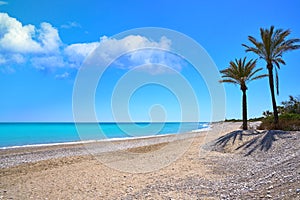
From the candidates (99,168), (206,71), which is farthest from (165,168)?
(206,71)

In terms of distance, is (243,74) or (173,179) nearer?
(173,179)

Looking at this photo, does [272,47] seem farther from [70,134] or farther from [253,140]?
[70,134]

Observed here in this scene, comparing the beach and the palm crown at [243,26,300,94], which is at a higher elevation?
the palm crown at [243,26,300,94]

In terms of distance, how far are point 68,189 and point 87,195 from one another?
952mm

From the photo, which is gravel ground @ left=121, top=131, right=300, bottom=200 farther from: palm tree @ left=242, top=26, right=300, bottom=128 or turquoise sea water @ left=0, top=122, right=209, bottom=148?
turquoise sea water @ left=0, top=122, right=209, bottom=148

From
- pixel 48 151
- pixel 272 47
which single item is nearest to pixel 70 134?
pixel 48 151

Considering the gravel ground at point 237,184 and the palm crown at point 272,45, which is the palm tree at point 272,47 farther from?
the gravel ground at point 237,184

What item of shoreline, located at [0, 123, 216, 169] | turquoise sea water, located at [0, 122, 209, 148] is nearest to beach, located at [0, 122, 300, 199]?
shoreline, located at [0, 123, 216, 169]

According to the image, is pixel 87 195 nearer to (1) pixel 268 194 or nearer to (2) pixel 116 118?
(1) pixel 268 194

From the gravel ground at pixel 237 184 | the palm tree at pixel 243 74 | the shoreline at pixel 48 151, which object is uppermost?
the palm tree at pixel 243 74

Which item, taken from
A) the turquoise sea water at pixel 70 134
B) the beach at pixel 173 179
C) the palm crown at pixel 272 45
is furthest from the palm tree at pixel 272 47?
the turquoise sea water at pixel 70 134

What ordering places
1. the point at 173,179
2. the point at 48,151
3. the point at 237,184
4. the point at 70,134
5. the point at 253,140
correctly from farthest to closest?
the point at 70,134 < the point at 48,151 < the point at 253,140 < the point at 173,179 < the point at 237,184

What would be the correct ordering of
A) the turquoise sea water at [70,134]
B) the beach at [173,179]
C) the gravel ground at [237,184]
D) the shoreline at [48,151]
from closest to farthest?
the gravel ground at [237,184]
the beach at [173,179]
the shoreline at [48,151]
the turquoise sea water at [70,134]

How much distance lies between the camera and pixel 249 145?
1451 centimetres
